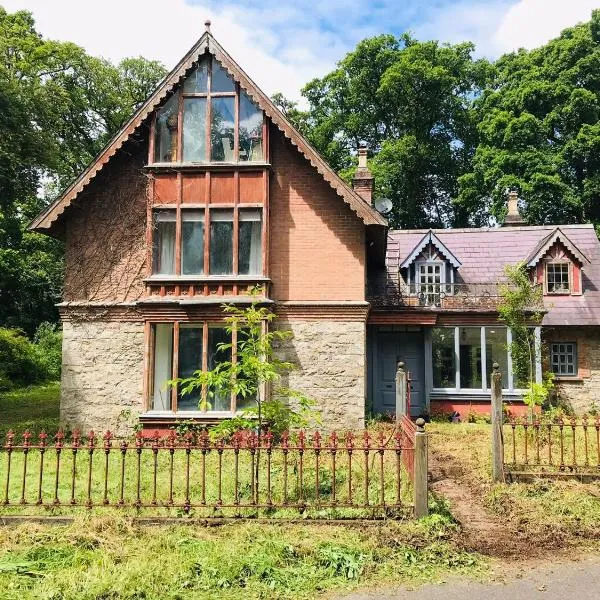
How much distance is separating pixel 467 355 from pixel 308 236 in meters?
8.16

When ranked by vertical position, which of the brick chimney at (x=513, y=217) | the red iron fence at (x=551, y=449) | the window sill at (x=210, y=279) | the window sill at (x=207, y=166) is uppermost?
the brick chimney at (x=513, y=217)

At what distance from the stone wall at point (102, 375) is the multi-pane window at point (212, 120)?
16.7 feet

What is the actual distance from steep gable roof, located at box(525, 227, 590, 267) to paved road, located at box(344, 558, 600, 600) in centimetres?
1572

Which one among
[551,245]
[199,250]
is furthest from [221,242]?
[551,245]

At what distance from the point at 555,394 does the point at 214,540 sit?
16156 mm

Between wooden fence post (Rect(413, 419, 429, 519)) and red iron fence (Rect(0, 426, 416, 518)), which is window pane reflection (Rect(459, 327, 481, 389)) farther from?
wooden fence post (Rect(413, 419, 429, 519))

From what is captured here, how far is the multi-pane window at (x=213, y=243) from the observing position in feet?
48.0

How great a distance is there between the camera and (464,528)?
7473 mm

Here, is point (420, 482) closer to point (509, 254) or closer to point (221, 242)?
point (221, 242)

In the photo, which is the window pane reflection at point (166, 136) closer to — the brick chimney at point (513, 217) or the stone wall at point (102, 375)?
the stone wall at point (102, 375)

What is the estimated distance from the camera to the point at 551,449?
11.4 metres

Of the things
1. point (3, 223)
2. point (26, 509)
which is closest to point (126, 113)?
point (3, 223)

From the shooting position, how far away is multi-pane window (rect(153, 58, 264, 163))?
48.1 feet

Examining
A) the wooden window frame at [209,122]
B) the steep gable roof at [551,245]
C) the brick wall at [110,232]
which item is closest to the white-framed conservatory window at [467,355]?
the steep gable roof at [551,245]
